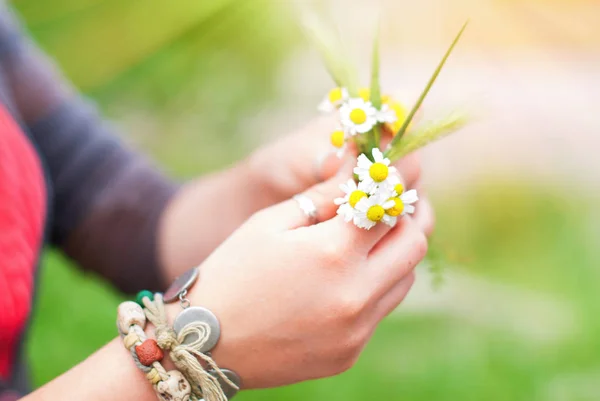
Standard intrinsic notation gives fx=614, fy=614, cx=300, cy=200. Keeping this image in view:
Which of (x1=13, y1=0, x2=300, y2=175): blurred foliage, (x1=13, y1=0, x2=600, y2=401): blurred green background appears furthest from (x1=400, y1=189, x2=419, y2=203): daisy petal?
(x1=13, y1=0, x2=300, y2=175): blurred foliage

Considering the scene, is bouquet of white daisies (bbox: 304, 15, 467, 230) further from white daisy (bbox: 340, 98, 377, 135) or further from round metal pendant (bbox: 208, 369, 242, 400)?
round metal pendant (bbox: 208, 369, 242, 400)

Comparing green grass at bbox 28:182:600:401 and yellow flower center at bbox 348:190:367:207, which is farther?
green grass at bbox 28:182:600:401

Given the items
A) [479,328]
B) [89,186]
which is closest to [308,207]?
[89,186]

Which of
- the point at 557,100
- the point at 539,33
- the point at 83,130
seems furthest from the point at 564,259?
the point at 83,130

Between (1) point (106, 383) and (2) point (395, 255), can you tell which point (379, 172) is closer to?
(2) point (395, 255)

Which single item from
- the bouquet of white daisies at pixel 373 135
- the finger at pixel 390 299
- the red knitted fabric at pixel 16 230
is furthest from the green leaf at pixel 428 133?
the red knitted fabric at pixel 16 230

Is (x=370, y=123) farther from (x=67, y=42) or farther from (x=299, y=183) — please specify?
(x=67, y=42)
